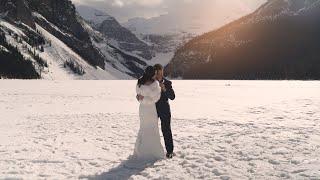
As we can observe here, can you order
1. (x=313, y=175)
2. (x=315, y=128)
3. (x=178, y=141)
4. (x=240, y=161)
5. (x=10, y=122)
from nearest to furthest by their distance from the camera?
(x=313, y=175) < (x=240, y=161) < (x=178, y=141) < (x=315, y=128) < (x=10, y=122)

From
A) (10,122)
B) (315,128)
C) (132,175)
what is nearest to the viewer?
(132,175)

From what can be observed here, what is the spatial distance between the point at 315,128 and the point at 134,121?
8729 mm

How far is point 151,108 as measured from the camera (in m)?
14.4

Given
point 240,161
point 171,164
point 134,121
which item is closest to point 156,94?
point 171,164

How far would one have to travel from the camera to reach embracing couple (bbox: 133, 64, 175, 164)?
46.1 ft

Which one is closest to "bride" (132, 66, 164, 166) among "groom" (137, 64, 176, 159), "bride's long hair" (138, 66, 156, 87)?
"bride's long hair" (138, 66, 156, 87)

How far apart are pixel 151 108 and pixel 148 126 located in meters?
0.54

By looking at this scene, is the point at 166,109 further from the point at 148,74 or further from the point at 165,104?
the point at 148,74

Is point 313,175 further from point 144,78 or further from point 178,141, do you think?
point 178,141

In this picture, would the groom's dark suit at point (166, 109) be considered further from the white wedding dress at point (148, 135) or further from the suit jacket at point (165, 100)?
the white wedding dress at point (148, 135)

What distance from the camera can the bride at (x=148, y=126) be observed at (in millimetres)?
14102

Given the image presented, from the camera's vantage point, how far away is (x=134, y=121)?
23984 millimetres

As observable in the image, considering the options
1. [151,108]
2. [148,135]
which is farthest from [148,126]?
[151,108]

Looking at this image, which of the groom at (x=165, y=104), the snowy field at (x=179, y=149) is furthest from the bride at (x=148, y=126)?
the snowy field at (x=179, y=149)
